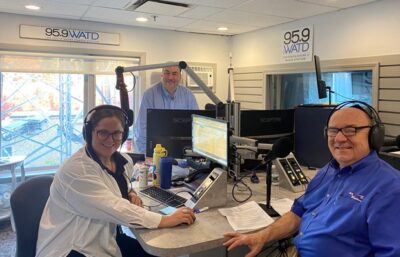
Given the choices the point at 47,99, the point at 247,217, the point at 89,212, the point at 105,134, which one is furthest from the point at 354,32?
the point at 47,99

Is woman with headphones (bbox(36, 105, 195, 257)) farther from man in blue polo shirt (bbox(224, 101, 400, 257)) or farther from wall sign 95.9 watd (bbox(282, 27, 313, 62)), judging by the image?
wall sign 95.9 watd (bbox(282, 27, 313, 62))

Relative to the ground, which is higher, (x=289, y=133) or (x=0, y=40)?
(x=0, y=40)

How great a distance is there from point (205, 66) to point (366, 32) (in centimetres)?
247

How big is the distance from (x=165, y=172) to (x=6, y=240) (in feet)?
7.26

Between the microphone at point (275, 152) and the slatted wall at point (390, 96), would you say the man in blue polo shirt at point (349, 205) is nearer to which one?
the microphone at point (275, 152)

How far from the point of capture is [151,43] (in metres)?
4.93

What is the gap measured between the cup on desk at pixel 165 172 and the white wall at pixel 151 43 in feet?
9.60

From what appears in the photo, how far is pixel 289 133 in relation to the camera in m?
2.57

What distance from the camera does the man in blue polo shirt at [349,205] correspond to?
3.90 ft

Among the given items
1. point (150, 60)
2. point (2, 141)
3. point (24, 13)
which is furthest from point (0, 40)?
point (150, 60)

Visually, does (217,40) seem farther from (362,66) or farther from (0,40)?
(0,40)

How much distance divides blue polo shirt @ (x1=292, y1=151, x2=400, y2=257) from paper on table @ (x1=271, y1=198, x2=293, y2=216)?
0.25 m

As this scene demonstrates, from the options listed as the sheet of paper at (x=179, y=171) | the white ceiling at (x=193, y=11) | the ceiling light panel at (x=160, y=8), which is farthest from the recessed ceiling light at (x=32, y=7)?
the sheet of paper at (x=179, y=171)

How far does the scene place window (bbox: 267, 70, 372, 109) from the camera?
3.63 metres
